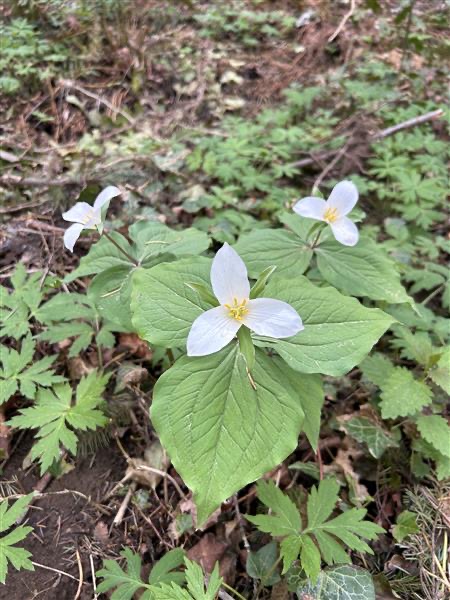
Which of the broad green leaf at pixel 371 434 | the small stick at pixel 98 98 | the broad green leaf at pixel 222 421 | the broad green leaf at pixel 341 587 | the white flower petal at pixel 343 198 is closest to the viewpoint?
the broad green leaf at pixel 222 421

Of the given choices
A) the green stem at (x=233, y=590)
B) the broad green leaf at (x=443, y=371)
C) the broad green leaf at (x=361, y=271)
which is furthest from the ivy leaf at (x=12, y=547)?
the broad green leaf at (x=443, y=371)

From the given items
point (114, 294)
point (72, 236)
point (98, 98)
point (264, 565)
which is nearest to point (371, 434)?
point (264, 565)

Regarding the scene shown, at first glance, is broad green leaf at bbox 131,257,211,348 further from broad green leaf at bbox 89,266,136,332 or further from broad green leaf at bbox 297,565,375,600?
broad green leaf at bbox 297,565,375,600

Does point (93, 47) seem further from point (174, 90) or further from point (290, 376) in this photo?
point (290, 376)

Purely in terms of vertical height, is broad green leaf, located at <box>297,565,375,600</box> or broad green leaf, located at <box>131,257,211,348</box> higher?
broad green leaf, located at <box>131,257,211,348</box>

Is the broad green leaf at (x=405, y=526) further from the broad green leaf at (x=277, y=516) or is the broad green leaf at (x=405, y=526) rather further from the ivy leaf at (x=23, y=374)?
the ivy leaf at (x=23, y=374)

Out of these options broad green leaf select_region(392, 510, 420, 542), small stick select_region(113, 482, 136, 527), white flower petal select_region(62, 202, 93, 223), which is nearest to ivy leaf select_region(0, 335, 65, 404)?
small stick select_region(113, 482, 136, 527)
